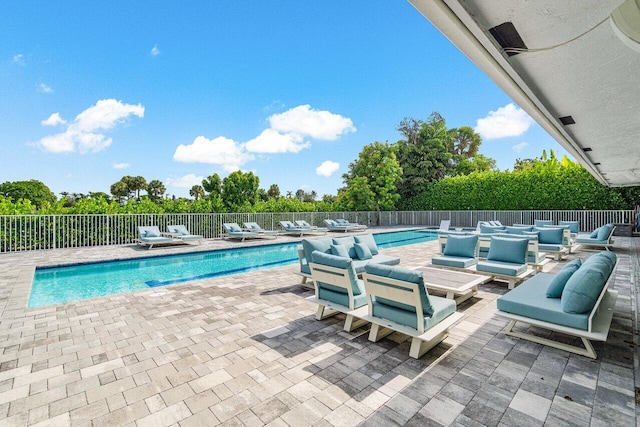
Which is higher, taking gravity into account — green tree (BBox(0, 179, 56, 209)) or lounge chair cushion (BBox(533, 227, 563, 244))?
green tree (BBox(0, 179, 56, 209))

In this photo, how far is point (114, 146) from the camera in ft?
85.9

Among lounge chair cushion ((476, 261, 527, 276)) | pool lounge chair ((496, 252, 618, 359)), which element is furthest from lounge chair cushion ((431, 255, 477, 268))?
pool lounge chair ((496, 252, 618, 359))

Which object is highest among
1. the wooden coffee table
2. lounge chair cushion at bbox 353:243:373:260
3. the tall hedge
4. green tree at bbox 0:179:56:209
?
green tree at bbox 0:179:56:209

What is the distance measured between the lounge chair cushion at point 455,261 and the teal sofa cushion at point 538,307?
2108 millimetres

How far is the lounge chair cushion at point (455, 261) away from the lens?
595cm

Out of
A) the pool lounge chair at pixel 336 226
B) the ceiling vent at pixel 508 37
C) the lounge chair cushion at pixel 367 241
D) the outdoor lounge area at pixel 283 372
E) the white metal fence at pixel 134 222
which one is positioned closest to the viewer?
the ceiling vent at pixel 508 37

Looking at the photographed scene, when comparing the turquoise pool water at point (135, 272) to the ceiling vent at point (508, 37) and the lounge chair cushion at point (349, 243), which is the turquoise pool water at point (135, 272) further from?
the ceiling vent at point (508, 37)

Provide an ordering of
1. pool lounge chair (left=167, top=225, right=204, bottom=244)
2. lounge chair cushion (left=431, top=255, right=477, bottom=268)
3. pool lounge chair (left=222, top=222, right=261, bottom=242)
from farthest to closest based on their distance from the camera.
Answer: pool lounge chair (left=222, top=222, right=261, bottom=242), pool lounge chair (left=167, top=225, right=204, bottom=244), lounge chair cushion (left=431, top=255, right=477, bottom=268)

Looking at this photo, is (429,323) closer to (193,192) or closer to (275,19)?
(275,19)

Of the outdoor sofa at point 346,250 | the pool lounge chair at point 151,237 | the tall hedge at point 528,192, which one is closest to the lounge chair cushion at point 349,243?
the outdoor sofa at point 346,250

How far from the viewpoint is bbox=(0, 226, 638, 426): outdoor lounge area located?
2090mm

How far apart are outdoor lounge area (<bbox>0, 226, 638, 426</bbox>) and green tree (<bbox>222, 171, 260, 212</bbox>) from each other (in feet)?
38.3

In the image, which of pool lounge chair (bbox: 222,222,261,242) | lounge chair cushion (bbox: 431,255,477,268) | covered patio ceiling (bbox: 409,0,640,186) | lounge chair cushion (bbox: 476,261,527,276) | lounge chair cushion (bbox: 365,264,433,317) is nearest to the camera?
covered patio ceiling (bbox: 409,0,640,186)

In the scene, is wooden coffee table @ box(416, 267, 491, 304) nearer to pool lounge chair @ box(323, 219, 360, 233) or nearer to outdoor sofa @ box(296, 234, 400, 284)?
outdoor sofa @ box(296, 234, 400, 284)
